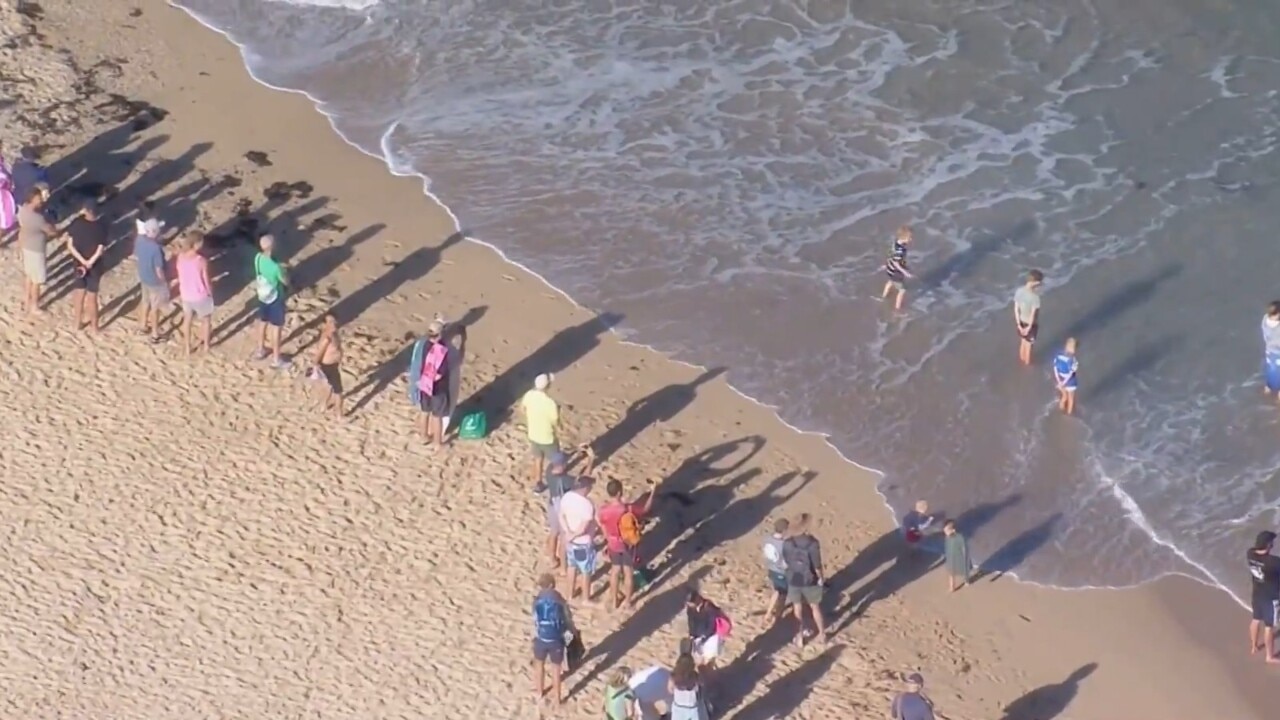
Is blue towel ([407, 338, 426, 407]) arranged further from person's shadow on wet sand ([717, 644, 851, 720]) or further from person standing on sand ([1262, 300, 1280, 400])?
person standing on sand ([1262, 300, 1280, 400])

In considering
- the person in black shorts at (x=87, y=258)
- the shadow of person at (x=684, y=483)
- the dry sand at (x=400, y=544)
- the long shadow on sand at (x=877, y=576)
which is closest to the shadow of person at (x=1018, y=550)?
the dry sand at (x=400, y=544)

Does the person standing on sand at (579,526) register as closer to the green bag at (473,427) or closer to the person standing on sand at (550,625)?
the person standing on sand at (550,625)

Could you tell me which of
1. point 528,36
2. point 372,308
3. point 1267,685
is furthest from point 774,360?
point 528,36

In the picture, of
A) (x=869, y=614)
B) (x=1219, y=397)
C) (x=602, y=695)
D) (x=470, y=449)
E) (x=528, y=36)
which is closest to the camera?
(x=602, y=695)

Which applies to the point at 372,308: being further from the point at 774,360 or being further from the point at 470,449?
the point at 774,360

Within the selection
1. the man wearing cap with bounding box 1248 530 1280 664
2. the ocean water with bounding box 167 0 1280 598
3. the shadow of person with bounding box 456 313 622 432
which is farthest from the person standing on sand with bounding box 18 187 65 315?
the man wearing cap with bounding box 1248 530 1280 664

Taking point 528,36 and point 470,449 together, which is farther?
point 528,36
